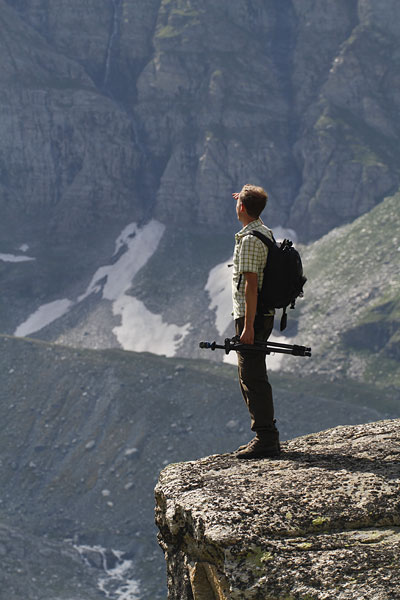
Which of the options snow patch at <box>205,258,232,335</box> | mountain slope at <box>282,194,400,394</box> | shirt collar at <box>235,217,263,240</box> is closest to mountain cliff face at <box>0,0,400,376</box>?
snow patch at <box>205,258,232,335</box>

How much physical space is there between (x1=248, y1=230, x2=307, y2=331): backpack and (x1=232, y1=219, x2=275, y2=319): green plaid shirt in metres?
0.07

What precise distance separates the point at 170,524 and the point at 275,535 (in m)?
1.58


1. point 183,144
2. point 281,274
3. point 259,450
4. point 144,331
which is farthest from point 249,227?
point 183,144

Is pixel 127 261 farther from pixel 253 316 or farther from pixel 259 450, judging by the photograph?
pixel 253 316

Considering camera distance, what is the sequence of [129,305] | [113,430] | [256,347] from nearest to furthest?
[256,347]
[113,430]
[129,305]

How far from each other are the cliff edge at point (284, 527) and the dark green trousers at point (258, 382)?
601 mm

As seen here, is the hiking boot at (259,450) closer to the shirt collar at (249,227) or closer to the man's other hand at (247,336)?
the man's other hand at (247,336)

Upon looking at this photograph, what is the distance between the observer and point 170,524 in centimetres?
1055

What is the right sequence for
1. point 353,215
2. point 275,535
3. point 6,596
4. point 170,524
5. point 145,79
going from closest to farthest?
point 275,535, point 170,524, point 6,596, point 353,215, point 145,79

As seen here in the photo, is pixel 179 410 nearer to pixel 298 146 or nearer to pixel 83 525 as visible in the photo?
pixel 83 525

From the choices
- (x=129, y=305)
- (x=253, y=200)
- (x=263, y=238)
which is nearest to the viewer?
(x=263, y=238)

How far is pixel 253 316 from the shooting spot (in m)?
11.6

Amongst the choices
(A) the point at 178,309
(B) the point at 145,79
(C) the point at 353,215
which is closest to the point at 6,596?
(A) the point at 178,309

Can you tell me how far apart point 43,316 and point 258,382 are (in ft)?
490
